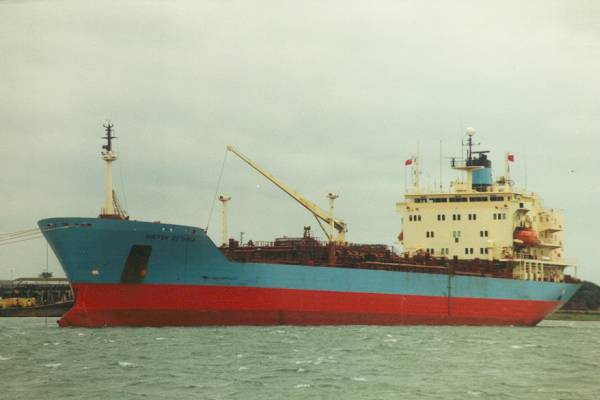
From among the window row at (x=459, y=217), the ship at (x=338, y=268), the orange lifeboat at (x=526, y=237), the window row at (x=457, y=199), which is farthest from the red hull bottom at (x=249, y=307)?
the window row at (x=457, y=199)

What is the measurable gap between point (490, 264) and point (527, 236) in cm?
228

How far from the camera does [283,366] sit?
24453 mm

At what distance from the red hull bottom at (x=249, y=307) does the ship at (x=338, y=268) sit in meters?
0.04

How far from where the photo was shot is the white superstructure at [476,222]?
47.3 metres

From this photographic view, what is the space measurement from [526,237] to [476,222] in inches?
94.3

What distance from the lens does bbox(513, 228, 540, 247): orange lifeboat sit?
47.2 meters

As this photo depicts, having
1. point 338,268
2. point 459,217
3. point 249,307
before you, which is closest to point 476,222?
point 459,217

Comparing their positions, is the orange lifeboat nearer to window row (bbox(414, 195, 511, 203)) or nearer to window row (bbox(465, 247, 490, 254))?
window row (bbox(465, 247, 490, 254))

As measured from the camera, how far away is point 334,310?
3897 cm

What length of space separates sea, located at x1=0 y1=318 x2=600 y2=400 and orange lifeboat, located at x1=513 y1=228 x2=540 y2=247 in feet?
42.5

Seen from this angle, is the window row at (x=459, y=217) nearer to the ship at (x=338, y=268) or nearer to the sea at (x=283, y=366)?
the ship at (x=338, y=268)

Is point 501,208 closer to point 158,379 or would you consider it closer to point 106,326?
point 106,326

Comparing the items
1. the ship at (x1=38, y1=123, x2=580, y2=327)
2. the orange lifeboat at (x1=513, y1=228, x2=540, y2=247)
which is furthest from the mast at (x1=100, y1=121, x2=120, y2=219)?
the orange lifeboat at (x1=513, y1=228, x2=540, y2=247)

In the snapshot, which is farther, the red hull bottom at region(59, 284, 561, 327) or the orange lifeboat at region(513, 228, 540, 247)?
the orange lifeboat at region(513, 228, 540, 247)
